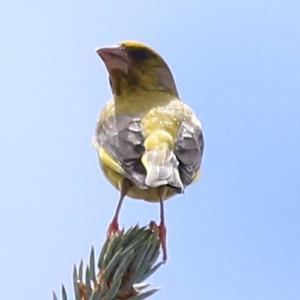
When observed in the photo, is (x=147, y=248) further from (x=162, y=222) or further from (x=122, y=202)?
(x=122, y=202)

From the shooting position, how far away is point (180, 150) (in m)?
3.52

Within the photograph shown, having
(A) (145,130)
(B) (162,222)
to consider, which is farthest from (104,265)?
(A) (145,130)

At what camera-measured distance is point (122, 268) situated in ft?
5.76

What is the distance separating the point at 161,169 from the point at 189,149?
566 millimetres

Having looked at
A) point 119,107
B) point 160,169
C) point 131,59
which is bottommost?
point 160,169

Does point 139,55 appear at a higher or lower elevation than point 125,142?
higher

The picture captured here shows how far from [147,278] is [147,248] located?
3.3 inches

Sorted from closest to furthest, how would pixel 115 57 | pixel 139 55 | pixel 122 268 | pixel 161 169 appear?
pixel 122 268
pixel 161 169
pixel 115 57
pixel 139 55

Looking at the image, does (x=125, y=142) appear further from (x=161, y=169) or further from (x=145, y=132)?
(x=161, y=169)

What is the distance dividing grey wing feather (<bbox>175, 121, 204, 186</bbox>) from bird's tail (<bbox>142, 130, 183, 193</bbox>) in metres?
0.04

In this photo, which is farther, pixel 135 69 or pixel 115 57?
pixel 135 69

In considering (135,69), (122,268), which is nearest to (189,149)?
(135,69)

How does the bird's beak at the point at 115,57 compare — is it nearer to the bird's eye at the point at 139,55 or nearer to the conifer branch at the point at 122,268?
the bird's eye at the point at 139,55

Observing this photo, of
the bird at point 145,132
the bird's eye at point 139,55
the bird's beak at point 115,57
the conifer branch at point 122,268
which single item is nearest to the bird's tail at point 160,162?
the bird at point 145,132
